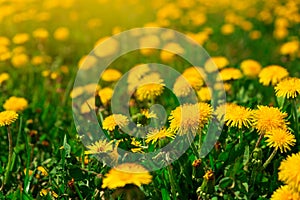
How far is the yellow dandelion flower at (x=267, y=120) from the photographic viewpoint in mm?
1756

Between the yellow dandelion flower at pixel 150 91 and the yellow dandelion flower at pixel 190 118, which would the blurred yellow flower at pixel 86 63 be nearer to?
the yellow dandelion flower at pixel 150 91

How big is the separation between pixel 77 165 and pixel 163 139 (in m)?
0.39

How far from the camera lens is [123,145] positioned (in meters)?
1.83

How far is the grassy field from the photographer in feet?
5.83

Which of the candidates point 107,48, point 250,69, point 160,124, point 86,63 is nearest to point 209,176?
point 160,124

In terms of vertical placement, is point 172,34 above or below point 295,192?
above

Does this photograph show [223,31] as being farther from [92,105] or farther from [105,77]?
[92,105]

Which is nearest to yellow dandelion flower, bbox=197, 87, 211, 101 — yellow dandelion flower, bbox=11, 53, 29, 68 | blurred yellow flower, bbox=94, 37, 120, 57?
blurred yellow flower, bbox=94, 37, 120, 57

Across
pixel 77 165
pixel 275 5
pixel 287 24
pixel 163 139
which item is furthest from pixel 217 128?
pixel 275 5

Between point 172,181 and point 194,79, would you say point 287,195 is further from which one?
point 194,79

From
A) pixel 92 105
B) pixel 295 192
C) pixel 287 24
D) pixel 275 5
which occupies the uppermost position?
pixel 275 5

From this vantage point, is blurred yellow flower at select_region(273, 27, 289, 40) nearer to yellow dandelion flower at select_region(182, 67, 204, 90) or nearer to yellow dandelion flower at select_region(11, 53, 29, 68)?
yellow dandelion flower at select_region(182, 67, 204, 90)

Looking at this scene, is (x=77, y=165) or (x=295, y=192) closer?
(x=295, y=192)

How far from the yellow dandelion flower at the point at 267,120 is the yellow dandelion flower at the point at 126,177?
516mm
